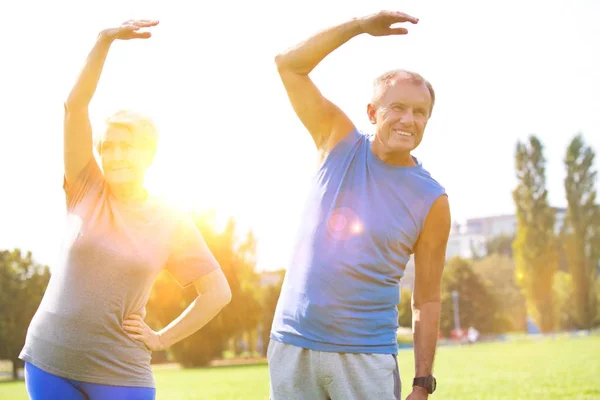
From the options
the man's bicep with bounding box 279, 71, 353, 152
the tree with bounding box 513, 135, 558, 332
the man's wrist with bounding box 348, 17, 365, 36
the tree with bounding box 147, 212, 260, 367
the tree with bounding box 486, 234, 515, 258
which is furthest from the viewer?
the tree with bounding box 486, 234, 515, 258

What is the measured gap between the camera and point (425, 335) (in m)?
3.44

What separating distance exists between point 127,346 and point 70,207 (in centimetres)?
66

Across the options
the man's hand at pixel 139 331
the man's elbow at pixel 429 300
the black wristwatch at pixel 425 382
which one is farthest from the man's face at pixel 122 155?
the black wristwatch at pixel 425 382

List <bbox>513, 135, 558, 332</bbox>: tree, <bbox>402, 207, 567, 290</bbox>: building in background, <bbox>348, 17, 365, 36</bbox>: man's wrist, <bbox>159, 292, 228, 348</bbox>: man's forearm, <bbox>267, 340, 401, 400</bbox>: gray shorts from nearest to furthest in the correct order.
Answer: <bbox>267, 340, 401, 400</bbox>: gray shorts
<bbox>348, 17, 365, 36</bbox>: man's wrist
<bbox>159, 292, 228, 348</bbox>: man's forearm
<bbox>513, 135, 558, 332</bbox>: tree
<bbox>402, 207, 567, 290</bbox>: building in background

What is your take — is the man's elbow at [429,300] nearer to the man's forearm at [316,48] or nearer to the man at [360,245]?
the man at [360,245]

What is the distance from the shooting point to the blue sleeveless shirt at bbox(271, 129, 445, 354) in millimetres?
3084

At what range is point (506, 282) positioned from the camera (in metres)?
90.9

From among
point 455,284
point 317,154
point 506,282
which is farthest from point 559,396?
point 506,282

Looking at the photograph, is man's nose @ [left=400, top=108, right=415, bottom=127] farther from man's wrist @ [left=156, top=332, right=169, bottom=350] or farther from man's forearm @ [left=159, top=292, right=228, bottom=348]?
man's wrist @ [left=156, top=332, right=169, bottom=350]

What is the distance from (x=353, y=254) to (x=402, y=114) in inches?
24.4

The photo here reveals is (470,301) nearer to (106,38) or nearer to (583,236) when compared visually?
(583,236)

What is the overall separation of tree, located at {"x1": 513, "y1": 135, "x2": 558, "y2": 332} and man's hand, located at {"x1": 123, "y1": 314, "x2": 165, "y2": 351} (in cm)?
6163

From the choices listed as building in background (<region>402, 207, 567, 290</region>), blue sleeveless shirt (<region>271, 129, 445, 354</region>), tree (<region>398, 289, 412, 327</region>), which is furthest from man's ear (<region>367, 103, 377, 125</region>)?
building in background (<region>402, 207, 567, 290</region>)

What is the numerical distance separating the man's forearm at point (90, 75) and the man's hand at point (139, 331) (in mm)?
955
